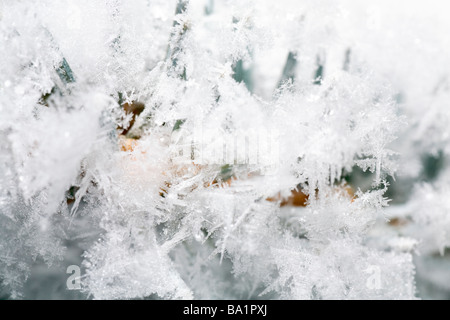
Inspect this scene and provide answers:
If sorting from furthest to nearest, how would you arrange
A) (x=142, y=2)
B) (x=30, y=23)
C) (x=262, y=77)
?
(x=262, y=77) < (x=142, y=2) < (x=30, y=23)

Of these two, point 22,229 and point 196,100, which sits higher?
point 196,100

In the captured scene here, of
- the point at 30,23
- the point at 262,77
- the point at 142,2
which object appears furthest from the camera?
the point at 262,77

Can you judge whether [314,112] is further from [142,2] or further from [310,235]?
[142,2]

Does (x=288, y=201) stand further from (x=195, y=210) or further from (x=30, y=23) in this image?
(x=30, y=23)

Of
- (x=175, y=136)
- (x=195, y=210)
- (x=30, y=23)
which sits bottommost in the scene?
(x=195, y=210)

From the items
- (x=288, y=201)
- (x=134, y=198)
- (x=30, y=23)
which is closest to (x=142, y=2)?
(x=30, y=23)

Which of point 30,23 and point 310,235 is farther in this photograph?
point 310,235
